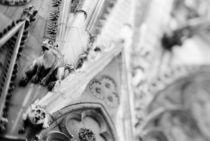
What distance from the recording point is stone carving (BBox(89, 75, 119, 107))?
9.85 m

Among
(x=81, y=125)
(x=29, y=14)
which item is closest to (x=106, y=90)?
(x=81, y=125)

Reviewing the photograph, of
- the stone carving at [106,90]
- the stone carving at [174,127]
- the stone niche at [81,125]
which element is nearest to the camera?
the stone niche at [81,125]

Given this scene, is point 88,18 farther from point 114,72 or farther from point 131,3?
point 131,3

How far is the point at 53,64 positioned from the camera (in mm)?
7750

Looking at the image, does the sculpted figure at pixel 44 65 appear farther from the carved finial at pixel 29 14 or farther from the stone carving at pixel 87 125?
the stone carving at pixel 87 125

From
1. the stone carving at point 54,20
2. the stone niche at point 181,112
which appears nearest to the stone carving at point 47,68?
the stone carving at point 54,20

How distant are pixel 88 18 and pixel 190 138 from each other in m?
6.78

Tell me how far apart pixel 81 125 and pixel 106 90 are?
1.22 metres

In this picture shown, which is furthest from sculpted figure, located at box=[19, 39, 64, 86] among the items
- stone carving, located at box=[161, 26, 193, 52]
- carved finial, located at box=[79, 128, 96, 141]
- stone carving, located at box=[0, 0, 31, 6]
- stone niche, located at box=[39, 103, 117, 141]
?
stone carving, located at box=[161, 26, 193, 52]

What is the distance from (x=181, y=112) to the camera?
15258 millimetres

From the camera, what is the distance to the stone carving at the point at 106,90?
9852 mm

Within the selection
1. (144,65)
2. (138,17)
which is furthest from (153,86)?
(138,17)

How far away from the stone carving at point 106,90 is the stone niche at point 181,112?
9.32ft

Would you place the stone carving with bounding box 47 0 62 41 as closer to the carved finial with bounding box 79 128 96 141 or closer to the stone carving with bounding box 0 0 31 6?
the stone carving with bounding box 0 0 31 6
